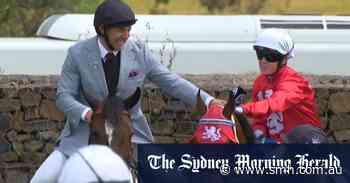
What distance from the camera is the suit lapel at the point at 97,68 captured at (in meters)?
Result: 6.41

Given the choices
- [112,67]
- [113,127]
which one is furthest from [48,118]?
[113,127]

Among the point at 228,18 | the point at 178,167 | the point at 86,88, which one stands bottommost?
the point at 178,167

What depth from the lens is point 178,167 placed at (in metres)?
6.95

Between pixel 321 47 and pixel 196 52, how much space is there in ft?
5.09

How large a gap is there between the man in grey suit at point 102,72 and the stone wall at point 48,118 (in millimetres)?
2849

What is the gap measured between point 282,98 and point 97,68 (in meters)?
1.27

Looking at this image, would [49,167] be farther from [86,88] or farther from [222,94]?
[222,94]

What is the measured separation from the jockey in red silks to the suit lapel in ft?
3.58

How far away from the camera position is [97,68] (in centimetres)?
643

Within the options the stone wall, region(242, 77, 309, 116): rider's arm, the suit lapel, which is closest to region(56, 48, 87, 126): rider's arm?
the suit lapel

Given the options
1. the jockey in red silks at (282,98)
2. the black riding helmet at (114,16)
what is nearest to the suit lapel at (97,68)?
the black riding helmet at (114,16)

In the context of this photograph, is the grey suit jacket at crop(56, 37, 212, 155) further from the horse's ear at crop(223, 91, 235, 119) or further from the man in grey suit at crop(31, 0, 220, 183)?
the horse's ear at crop(223, 91, 235, 119)

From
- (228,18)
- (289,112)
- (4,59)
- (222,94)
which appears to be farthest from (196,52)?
(289,112)

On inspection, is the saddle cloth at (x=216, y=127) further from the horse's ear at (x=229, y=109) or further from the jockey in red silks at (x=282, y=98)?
the jockey in red silks at (x=282, y=98)
